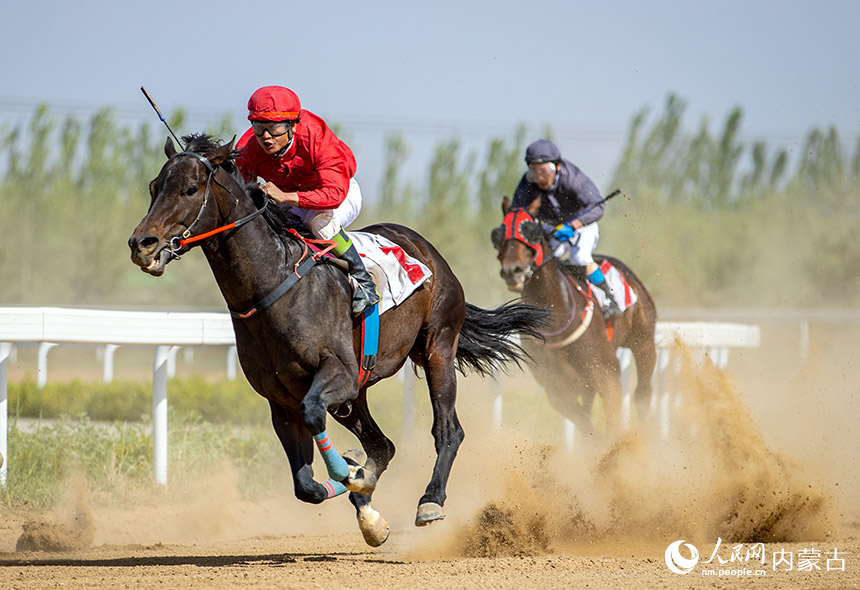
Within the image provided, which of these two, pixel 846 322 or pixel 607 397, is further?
pixel 846 322

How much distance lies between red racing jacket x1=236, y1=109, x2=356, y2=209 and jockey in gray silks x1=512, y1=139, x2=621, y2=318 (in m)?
3.45

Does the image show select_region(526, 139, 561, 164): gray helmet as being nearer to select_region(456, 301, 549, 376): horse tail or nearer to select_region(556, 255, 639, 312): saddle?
select_region(556, 255, 639, 312): saddle

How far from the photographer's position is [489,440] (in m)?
7.95

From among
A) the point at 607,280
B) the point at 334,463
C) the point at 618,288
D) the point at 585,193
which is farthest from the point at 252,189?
the point at 618,288

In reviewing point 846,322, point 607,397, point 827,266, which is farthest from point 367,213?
point 607,397

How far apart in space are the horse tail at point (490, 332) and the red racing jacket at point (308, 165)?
5.24 ft

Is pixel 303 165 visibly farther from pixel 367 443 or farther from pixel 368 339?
pixel 367 443

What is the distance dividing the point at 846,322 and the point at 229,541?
1578 cm

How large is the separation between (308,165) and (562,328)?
365cm

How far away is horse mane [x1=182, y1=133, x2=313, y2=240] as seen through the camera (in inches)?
187

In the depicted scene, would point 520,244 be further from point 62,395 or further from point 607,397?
point 62,395

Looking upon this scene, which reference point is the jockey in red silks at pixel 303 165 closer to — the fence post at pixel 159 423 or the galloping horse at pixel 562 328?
the fence post at pixel 159 423

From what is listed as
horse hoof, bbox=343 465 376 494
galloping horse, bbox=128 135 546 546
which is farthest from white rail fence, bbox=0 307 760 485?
horse hoof, bbox=343 465 376 494

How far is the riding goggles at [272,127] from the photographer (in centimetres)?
493
